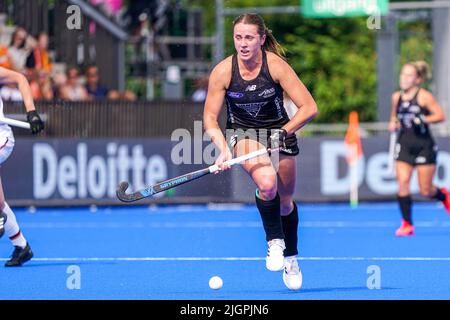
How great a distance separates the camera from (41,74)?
66.7 feet

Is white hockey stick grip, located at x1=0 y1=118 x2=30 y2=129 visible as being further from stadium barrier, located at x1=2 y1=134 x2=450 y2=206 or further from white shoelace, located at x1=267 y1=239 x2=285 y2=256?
stadium barrier, located at x1=2 y1=134 x2=450 y2=206

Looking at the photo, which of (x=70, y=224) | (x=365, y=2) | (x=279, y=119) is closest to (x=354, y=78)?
(x=365, y=2)

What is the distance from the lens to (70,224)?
17172 mm

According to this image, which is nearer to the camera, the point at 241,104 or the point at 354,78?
the point at 241,104

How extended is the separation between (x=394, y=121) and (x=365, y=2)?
886cm

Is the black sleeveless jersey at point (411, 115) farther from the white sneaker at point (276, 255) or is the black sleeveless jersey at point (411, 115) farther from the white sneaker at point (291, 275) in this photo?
the white sneaker at point (276, 255)

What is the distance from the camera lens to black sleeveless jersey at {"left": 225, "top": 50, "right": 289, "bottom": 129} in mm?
9508

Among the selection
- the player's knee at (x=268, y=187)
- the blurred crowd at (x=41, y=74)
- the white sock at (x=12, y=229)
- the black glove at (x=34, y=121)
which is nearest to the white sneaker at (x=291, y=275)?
the player's knee at (x=268, y=187)

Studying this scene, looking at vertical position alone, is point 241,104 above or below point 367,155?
above

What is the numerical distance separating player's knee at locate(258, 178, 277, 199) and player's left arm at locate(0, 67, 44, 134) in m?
2.31

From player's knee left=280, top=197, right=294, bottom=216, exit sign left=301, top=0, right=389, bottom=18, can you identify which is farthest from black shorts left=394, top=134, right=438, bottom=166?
exit sign left=301, top=0, right=389, bottom=18

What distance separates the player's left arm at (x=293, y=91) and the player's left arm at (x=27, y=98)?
2325 millimetres
